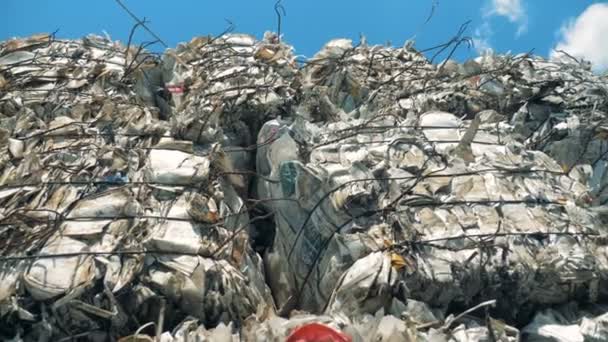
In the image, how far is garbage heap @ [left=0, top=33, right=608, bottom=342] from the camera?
3.57 metres

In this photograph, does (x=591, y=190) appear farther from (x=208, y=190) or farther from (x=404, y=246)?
(x=208, y=190)

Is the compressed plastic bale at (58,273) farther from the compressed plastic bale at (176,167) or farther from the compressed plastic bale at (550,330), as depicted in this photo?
the compressed plastic bale at (550,330)

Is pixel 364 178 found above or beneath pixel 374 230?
above

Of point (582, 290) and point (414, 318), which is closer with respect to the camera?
point (414, 318)

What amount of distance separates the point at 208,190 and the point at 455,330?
1.56m

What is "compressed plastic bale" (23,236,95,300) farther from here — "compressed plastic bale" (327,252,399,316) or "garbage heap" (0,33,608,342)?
"compressed plastic bale" (327,252,399,316)

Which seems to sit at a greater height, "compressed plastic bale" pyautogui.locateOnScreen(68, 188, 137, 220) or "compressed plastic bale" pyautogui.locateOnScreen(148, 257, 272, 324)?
"compressed plastic bale" pyautogui.locateOnScreen(68, 188, 137, 220)

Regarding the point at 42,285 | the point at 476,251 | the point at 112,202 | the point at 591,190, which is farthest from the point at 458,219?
the point at 42,285

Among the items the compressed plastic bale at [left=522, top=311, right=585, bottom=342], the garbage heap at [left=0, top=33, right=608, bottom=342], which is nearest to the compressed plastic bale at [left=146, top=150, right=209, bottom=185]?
the garbage heap at [left=0, top=33, right=608, bottom=342]

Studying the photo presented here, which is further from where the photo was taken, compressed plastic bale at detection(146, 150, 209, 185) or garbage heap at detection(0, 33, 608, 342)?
compressed plastic bale at detection(146, 150, 209, 185)

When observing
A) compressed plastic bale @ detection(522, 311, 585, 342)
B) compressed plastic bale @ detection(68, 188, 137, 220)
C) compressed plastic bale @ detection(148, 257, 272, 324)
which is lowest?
compressed plastic bale @ detection(522, 311, 585, 342)

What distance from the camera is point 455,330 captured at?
3.52 m

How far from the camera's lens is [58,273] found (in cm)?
355

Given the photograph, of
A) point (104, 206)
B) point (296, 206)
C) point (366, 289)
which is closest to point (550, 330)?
point (366, 289)
